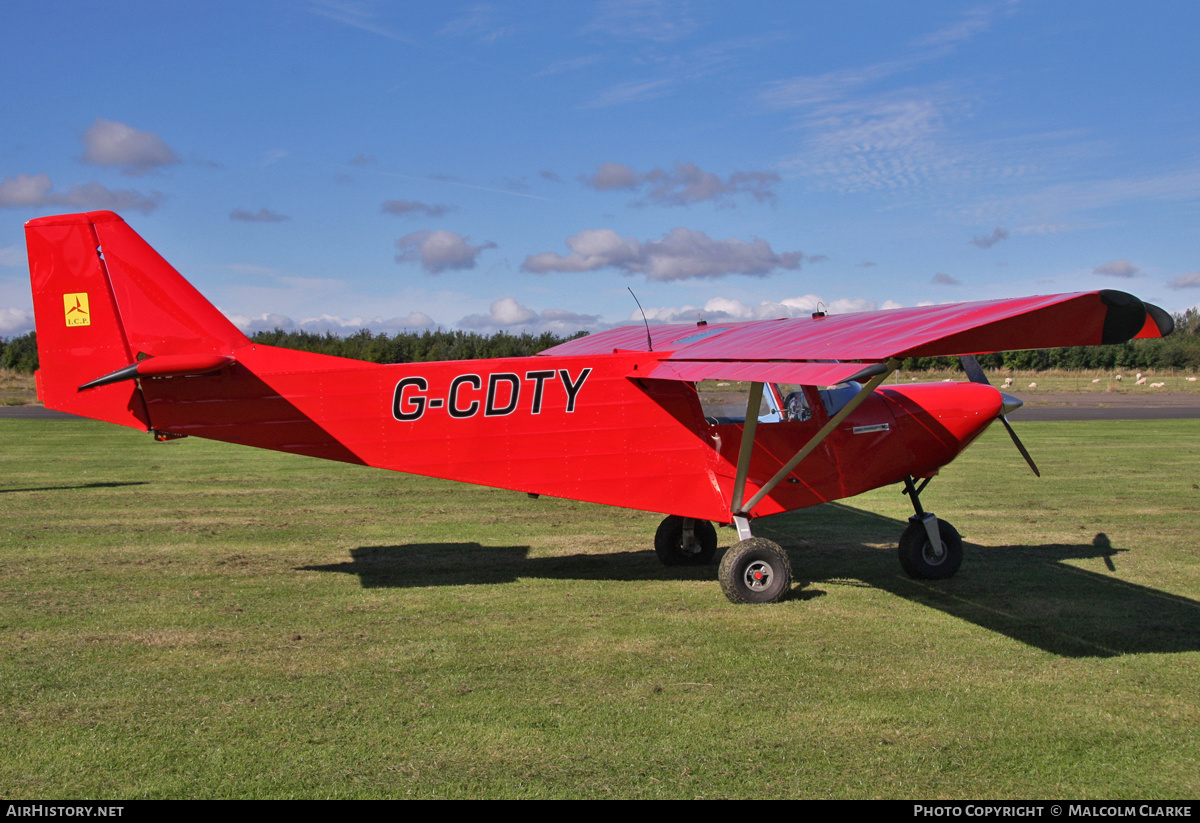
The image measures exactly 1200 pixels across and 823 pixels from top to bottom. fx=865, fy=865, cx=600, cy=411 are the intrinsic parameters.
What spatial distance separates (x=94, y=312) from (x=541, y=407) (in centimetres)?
415

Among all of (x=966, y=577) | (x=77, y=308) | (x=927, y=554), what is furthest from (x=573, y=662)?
(x=77, y=308)

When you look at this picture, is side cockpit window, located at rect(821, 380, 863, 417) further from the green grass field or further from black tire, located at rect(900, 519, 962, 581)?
the green grass field

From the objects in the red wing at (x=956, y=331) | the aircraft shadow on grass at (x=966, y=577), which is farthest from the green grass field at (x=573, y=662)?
the red wing at (x=956, y=331)

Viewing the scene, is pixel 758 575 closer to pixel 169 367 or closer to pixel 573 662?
pixel 573 662

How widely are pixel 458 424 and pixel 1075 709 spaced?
18.1ft

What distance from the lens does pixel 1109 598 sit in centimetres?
827

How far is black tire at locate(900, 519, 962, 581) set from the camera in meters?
9.02

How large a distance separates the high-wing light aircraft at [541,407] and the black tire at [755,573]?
0.05ft

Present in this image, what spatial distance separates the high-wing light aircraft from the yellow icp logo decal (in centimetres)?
1

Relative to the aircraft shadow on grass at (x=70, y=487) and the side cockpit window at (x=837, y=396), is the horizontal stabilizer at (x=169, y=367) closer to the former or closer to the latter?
the side cockpit window at (x=837, y=396)

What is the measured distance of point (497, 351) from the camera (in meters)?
33.9

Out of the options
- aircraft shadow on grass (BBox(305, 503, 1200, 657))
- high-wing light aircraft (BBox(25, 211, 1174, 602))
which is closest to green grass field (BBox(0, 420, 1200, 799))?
aircraft shadow on grass (BBox(305, 503, 1200, 657))

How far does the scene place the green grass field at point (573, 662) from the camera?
15.4ft
